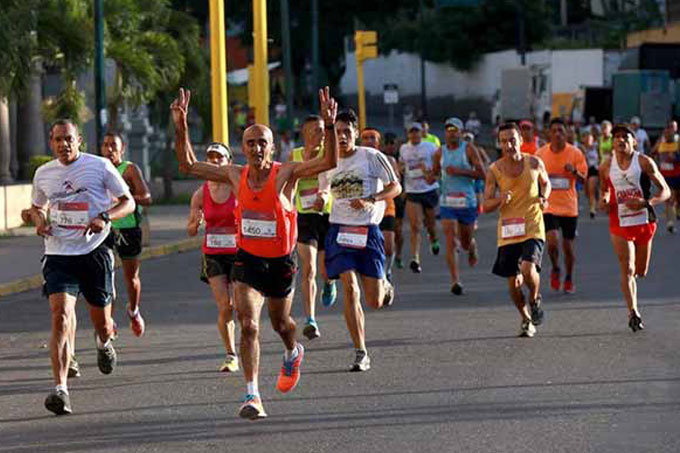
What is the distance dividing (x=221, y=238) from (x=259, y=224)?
2027mm

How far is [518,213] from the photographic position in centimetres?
1396

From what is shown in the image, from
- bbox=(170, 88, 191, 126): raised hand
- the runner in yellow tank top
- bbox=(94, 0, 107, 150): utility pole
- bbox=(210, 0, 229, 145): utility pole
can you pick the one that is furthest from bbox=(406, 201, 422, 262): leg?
bbox=(170, 88, 191, 126): raised hand

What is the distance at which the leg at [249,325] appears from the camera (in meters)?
9.56

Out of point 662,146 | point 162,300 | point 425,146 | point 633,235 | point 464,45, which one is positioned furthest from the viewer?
point 464,45

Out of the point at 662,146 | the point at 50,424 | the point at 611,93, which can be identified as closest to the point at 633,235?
the point at 50,424

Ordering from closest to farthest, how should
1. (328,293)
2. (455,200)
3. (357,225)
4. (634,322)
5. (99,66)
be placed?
(357,225) < (634,322) < (328,293) < (455,200) < (99,66)

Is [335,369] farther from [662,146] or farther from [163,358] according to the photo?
[662,146]

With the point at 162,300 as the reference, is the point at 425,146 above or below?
above

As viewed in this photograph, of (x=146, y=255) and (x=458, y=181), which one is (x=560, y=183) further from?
(x=146, y=255)

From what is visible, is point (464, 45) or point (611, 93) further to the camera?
point (464, 45)

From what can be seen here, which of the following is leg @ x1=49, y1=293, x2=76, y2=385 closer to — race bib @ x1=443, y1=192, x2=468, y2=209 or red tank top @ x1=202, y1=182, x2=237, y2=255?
red tank top @ x1=202, y1=182, x2=237, y2=255

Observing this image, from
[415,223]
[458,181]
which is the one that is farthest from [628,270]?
[415,223]

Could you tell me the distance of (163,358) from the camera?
41.5 ft

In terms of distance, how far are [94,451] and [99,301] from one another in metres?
2.24
